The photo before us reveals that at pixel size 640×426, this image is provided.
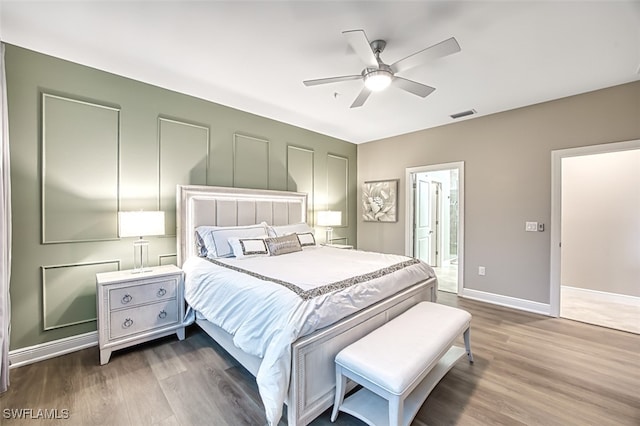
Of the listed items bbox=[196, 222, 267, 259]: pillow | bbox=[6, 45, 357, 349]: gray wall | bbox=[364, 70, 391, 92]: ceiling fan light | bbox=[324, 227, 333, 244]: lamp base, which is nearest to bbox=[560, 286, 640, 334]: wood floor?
bbox=[324, 227, 333, 244]: lamp base

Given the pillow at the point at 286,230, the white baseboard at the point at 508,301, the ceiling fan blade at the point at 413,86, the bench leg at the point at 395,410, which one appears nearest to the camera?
the bench leg at the point at 395,410

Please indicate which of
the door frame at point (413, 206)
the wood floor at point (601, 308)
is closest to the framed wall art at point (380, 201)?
the door frame at point (413, 206)

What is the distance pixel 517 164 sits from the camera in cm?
370

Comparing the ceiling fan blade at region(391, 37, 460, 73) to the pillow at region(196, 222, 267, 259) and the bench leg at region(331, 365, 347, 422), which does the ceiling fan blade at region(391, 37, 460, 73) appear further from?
the pillow at region(196, 222, 267, 259)

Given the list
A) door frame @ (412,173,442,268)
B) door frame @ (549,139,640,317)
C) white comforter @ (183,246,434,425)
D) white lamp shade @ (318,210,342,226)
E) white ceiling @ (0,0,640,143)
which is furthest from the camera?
door frame @ (412,173,442,268)

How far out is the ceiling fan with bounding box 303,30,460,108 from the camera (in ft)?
5.98

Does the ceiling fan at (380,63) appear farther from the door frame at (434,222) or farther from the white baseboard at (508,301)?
the door frame at (434,222)

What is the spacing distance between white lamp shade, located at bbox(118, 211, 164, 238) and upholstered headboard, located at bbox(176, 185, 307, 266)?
48 cm

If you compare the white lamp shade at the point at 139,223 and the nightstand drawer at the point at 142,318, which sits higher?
the white lamp shade at the point at 139,223

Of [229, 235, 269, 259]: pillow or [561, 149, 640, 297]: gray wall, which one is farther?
[561, 149, 640, 297]: gray wall

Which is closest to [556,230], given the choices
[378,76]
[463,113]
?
[463,113]

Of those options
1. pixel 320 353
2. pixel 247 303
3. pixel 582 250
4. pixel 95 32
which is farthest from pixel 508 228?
pixel 95 32

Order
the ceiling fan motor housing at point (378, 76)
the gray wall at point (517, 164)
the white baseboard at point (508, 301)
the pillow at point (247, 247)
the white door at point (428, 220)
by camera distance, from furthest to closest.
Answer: the white door at point (428, 220), the white baseboard at point (508, 301), the gray wall at point (517, 164), the pillow at point (247, 247), the ceiling fan motor housing at point (378, 76)

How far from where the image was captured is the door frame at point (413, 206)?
13.8ft
